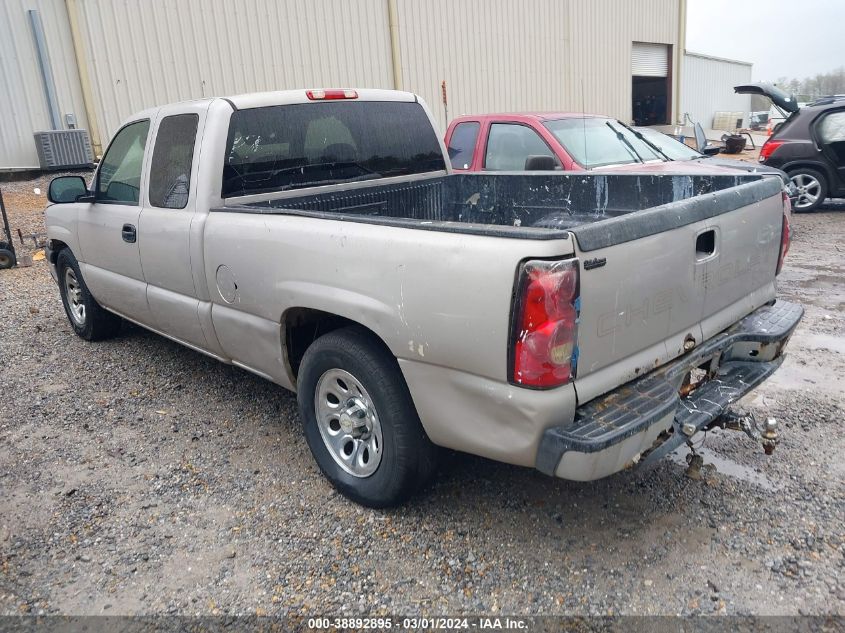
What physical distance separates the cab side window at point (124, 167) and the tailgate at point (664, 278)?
321 centimetres

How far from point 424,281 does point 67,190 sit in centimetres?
351

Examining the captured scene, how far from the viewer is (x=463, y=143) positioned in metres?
7.82

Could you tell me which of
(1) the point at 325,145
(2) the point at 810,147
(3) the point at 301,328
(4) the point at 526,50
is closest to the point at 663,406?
(3) the point at 301,328

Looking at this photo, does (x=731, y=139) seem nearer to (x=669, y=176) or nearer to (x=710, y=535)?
(x=669, y=176)

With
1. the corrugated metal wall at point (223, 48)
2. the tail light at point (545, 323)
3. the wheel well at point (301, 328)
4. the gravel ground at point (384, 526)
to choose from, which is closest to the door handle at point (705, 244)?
the tail light at point (545, 323)

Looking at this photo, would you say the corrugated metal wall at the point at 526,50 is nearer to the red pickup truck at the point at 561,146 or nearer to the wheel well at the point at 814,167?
the wheel well at the point at 814,167

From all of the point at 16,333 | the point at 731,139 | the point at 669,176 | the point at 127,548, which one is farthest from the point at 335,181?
the point at 731,139

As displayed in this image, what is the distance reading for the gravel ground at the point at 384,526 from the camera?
2635mm

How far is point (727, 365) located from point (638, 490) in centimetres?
72

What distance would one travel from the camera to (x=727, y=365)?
10.6 ft

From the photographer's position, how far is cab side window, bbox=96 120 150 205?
4512 mm

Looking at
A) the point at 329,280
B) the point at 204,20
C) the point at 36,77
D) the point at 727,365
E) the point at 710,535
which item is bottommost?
the point at 710,535

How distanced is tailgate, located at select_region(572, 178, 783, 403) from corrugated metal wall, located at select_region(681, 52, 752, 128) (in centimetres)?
2465

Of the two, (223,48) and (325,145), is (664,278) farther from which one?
(223,48)
